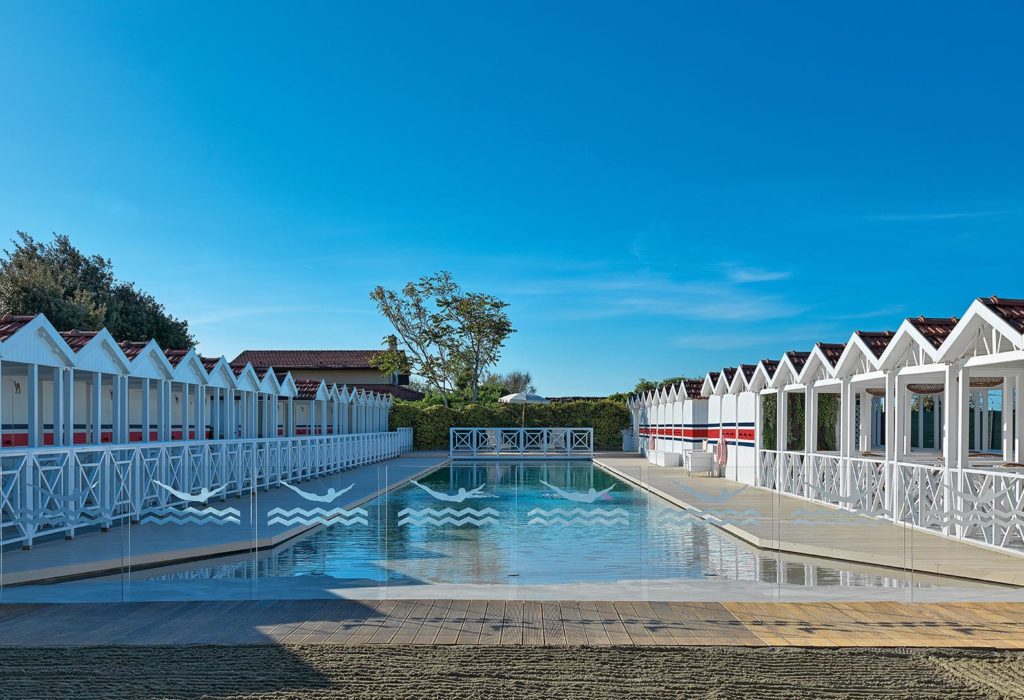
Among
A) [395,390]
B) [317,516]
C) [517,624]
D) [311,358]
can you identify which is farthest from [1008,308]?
[311,358]

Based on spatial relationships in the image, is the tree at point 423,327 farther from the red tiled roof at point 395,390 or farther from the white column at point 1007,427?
the white column at point 1007,427

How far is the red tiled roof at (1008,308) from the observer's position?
9510mm

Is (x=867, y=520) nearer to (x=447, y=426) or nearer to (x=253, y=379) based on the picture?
(x=253, y=379)

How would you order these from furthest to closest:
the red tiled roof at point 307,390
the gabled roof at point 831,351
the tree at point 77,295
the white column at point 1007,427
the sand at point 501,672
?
the tree at point 77,295, the red tiled roof at point 307,390, the gabled roof at point 831,351, the white column at point 1007,427, the sand at point 501,672

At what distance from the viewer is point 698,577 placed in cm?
754

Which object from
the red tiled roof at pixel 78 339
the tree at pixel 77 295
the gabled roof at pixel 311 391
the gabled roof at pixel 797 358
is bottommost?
the gabled roof at pixel 311 391

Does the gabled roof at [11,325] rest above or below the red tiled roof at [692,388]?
above

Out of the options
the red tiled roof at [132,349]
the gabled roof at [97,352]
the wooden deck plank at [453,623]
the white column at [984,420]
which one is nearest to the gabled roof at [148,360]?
the red tiled roof at [132,349]

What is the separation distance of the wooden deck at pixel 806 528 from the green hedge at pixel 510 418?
28352 mm

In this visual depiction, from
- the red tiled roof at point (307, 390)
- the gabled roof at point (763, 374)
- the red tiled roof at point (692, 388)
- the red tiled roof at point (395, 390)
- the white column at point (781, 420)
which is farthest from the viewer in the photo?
the red tiled roof at point (395, 390)

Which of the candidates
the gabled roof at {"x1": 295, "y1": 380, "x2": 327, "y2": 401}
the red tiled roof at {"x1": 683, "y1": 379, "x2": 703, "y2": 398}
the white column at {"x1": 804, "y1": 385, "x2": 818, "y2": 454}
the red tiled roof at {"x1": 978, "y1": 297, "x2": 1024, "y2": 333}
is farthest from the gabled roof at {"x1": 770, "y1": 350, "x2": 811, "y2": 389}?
the gabled roof at {"x1": 295, "y1": 380, "x2": 327, "y2": 401}

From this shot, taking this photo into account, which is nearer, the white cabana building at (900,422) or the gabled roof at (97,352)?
the white cabana building at (900,422)

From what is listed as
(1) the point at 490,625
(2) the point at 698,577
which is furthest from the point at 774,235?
(1) the point at 490,625

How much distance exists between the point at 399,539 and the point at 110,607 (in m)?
2.33
